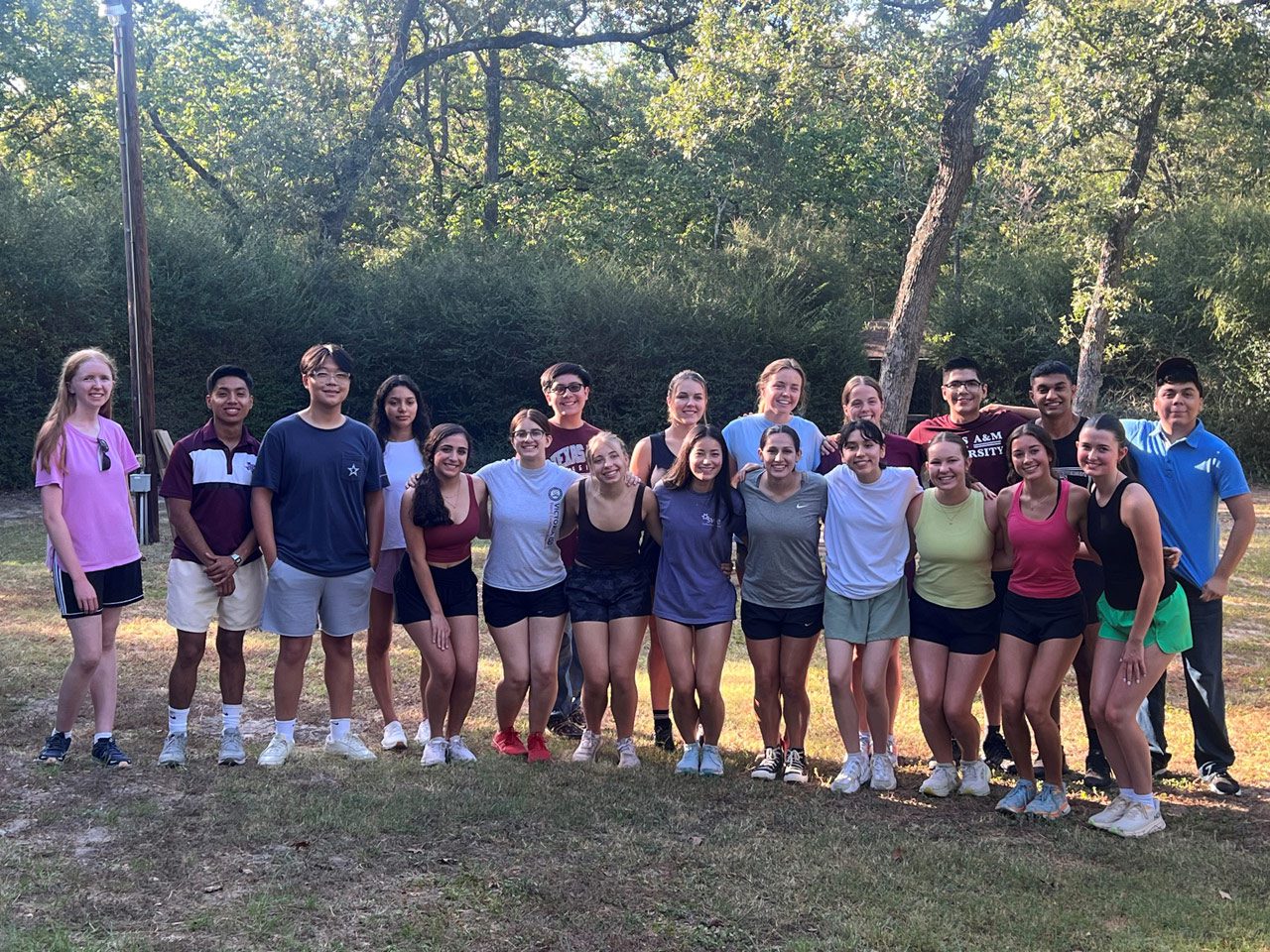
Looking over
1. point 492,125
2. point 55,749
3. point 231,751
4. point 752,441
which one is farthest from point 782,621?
point 492,125

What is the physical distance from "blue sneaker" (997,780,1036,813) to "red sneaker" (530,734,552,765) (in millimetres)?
2064

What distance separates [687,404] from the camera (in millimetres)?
5449

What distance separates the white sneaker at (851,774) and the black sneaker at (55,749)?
3.52 meters

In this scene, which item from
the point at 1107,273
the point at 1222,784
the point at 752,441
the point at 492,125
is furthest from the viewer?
the point at 492,125

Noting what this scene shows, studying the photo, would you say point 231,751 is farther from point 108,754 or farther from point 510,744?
point 510,744

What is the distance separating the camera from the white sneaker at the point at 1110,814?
4.46 m

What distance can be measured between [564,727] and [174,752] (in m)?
1.89

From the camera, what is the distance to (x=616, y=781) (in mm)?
4992

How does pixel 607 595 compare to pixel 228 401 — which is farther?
pixel 607 595

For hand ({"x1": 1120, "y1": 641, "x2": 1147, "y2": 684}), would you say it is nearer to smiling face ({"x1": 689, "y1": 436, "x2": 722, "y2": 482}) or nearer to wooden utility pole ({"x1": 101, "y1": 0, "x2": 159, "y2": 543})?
smiling face ({"x1": 689, "y1": 436, "x2": 722, "y2": 482})

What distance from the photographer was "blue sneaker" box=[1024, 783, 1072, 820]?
4.61m

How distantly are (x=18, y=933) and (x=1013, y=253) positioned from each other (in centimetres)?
2605

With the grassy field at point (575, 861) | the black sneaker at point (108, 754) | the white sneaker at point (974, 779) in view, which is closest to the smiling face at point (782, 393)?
the grassy field at point (575, 861)

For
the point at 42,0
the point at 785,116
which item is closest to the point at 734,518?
the point at 785,116
